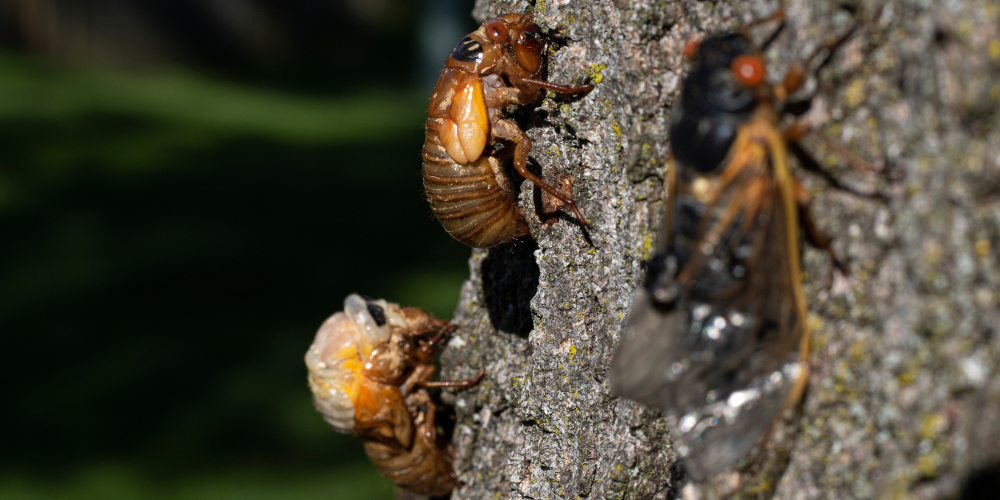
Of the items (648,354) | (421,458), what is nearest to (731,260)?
(648,354)

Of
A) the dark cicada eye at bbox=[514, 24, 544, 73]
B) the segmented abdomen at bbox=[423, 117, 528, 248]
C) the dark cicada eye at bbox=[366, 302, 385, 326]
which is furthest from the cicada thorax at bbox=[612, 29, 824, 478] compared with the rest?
the dark cicada eye at bbox=[366, 302, 385, 326]

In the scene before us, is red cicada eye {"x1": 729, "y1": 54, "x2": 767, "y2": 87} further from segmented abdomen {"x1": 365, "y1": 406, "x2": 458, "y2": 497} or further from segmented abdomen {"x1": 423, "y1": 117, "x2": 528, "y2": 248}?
segmented abdomen {"x1": 365, "y1": 406, "x2": 458, "y2": 497}

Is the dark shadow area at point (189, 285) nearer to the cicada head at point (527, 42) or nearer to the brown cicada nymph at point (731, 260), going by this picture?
the cicada head at point (527, 42)

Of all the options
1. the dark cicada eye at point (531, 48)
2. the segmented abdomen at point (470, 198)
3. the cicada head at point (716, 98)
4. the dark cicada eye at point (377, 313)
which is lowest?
the dark cicada eye at point (377, 313)

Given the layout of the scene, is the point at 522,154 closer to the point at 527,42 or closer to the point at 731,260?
the point at 527,42

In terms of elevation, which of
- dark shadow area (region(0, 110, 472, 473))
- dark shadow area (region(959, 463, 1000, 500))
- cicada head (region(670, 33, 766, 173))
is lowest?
dark shadow area (region(0, 110, 472, 473))

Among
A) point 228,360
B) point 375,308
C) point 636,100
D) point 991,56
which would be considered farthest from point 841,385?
point 228,360

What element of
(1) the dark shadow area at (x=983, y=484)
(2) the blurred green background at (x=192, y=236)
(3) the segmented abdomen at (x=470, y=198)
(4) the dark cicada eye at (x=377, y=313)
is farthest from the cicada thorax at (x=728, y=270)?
Answer: (2) the blurred green background at (x=192, y=236)

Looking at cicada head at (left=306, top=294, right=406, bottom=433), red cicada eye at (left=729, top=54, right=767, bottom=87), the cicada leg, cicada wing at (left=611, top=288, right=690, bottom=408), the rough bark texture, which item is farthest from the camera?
cicada head at (left=306, top=294, right=406, bottom=433)
